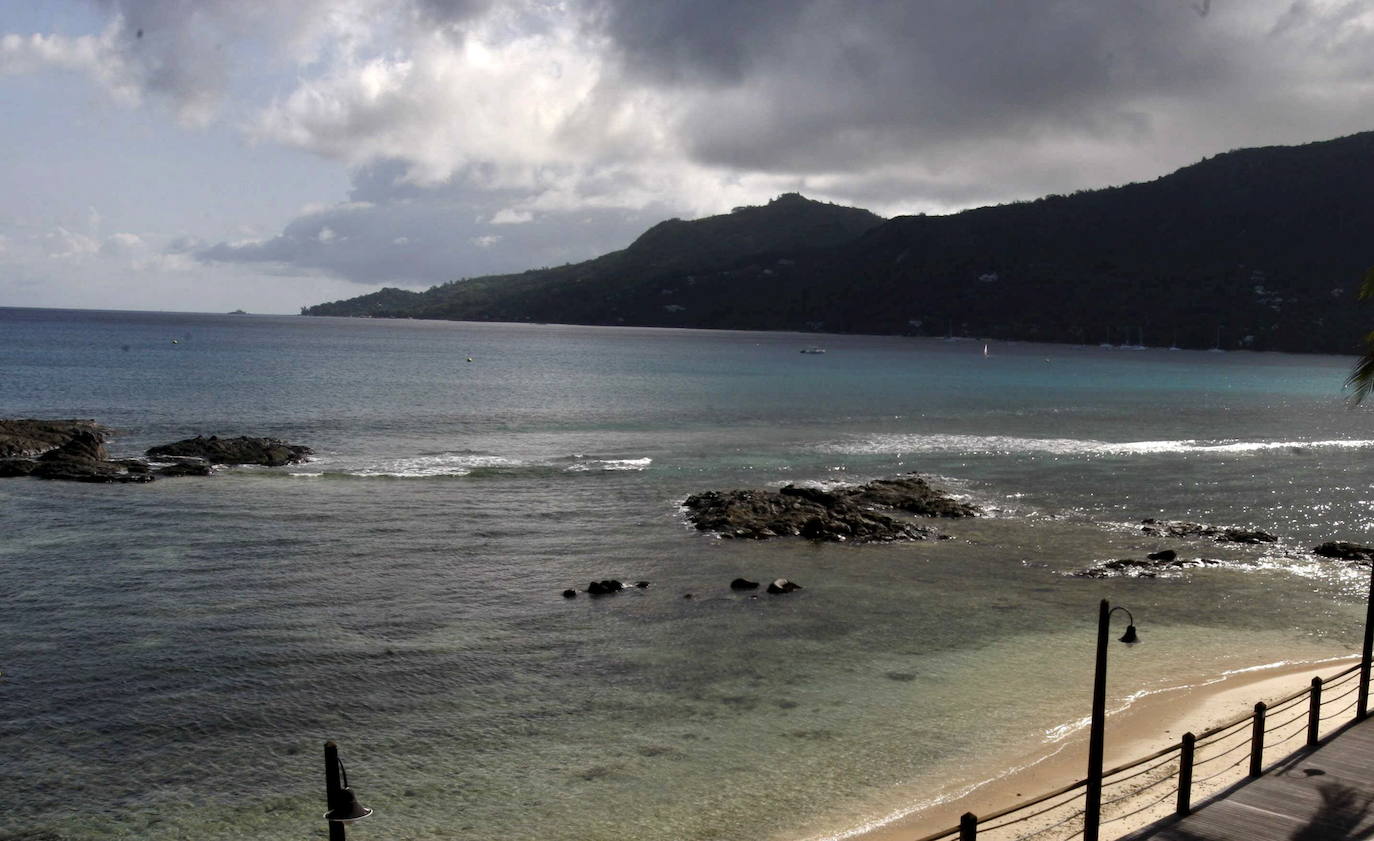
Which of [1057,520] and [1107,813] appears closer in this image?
[1107,813]

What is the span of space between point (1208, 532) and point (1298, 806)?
28250 mm

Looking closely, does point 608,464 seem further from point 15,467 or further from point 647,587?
point 15,467

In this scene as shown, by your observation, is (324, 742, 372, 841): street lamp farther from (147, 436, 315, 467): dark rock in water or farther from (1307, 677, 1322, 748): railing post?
(147, 436, 315, 467): dark rock in water

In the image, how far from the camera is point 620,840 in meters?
16.3

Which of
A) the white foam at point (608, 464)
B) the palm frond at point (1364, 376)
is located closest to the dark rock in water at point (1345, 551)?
the palm frond at point (1364, 376)

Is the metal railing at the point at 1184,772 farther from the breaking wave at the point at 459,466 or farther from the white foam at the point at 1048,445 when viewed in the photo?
the white foam at the point at 1048,445

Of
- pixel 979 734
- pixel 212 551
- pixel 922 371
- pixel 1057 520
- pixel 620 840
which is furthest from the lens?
pixel 922 371

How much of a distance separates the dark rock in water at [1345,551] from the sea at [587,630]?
117cm

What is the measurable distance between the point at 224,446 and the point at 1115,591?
45426 millimetres

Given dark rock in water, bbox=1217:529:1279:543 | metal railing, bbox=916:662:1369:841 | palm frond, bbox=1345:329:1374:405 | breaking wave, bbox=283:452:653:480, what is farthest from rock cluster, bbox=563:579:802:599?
breaking wave, bbox=283:452:653:480

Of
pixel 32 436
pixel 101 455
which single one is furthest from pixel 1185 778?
pixel 32 436

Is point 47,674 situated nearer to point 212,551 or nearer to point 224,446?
point 212,551

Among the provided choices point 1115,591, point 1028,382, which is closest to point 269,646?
point 1115,591

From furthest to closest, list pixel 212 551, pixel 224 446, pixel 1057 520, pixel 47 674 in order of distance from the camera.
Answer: pixel 224 446 < pixel 1057 520 < pixel 212 551 < pixel 47 674
